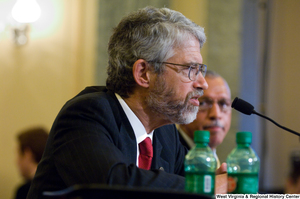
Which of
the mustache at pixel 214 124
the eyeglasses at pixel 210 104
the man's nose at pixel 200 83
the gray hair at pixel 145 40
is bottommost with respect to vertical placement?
the mustache at pixel 214 124

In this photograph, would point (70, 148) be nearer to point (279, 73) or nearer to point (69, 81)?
point (69, 81)

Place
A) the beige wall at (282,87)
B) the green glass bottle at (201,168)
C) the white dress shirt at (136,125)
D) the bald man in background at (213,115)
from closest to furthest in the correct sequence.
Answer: the green glass bottle at (201,168), the white dress shirt at (136,125), the bald man in background at (213,115), the beige wall at (282,87)

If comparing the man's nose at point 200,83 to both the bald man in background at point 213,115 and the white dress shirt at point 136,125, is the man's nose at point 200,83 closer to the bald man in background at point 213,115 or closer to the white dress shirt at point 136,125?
the white dress shirt at point 136,125

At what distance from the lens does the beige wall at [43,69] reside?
430 centimetres

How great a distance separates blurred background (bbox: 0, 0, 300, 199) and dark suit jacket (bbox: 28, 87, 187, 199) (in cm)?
278

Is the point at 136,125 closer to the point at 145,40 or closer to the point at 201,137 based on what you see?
the point at 145,40

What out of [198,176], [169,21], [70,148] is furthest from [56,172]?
[169,21]

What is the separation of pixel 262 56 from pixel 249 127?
0.92 metres

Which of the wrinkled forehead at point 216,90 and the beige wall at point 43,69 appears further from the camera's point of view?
the beige wall at point 43,69

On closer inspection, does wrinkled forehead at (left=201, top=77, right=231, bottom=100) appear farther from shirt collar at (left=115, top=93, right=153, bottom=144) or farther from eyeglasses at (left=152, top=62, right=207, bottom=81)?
shirt collar at (left=115, top=93, right=153, bottom=144)

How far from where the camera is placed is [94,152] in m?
1.28

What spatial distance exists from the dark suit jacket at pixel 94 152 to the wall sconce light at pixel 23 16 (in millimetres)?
2940

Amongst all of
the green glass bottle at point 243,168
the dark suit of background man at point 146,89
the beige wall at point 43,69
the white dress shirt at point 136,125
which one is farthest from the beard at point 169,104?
the beige wall at point 43,69

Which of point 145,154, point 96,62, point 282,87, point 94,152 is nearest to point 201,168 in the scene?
point 94,152
